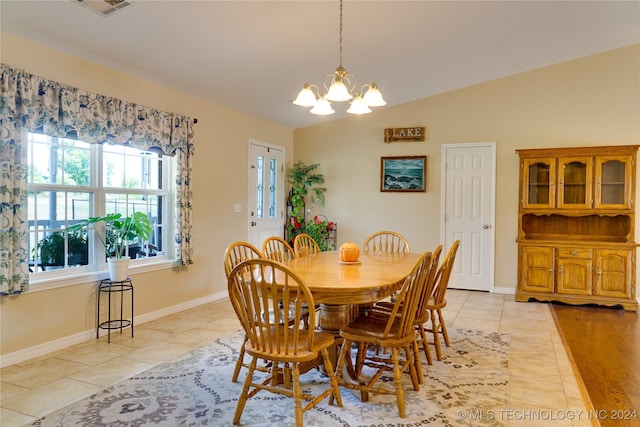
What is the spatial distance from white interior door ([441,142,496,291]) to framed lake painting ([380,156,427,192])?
304 mm

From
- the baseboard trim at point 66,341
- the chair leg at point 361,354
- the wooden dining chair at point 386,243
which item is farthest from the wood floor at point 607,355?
the baseboard trim at point 66,341

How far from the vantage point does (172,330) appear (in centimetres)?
→ 383

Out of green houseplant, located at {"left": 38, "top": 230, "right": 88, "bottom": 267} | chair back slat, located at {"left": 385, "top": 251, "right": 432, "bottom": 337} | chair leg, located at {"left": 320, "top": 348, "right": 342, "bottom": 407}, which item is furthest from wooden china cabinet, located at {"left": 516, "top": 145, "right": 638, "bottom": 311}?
green houseplant, located at {"left": 38, "top": 230, "right": 88, "bottom": 267}

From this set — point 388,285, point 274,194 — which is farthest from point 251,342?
point 274,194

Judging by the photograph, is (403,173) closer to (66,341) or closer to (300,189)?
(300,189)

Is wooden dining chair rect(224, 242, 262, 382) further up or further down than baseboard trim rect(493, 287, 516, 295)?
further up

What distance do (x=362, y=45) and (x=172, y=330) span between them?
321cm

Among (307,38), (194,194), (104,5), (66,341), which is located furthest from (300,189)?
(104,5)

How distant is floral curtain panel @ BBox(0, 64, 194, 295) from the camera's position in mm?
2869

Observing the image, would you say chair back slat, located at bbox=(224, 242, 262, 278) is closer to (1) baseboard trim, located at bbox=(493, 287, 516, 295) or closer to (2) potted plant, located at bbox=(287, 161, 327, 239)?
(2) potted plant, located at bbox=(287, 161, 327, 239)

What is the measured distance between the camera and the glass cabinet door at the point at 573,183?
4.95 m

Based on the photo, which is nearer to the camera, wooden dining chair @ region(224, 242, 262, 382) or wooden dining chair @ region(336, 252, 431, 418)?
wooden dining chair @ region(336, 252, 431, 418)

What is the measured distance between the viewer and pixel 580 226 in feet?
17.3

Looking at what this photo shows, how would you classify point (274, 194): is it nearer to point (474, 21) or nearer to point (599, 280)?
point (474, 21)
